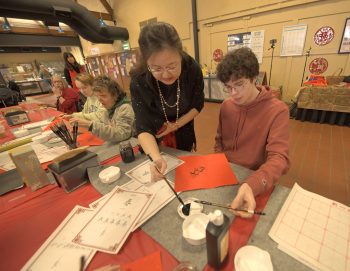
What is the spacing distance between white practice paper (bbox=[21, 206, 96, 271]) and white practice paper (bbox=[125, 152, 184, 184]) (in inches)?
11.1

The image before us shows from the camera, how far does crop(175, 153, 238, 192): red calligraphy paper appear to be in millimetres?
822

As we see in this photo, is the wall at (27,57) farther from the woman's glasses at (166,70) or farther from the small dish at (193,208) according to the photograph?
the small dish at (193,208)

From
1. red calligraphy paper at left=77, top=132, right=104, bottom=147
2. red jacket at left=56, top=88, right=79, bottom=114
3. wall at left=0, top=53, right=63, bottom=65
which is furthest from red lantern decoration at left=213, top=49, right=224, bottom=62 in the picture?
wall at left=0, top=53, right=63, bottom=65

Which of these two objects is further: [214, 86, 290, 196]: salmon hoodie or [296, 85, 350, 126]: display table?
[296, 85, 350, 126]: display table

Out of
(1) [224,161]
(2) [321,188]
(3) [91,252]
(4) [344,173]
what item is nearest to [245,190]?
(1) [224,161]

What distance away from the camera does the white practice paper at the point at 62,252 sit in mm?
578

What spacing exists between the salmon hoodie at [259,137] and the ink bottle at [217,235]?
289 millimetres

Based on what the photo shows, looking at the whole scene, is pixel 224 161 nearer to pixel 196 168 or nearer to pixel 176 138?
pixel 196 168

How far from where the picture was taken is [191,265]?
517 mm

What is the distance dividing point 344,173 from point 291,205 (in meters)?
1.84

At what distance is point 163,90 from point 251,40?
12.2ft

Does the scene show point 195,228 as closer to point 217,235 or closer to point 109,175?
point 217,235

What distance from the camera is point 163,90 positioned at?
1.15 metres

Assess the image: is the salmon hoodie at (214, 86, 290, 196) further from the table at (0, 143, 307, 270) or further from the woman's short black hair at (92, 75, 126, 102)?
the woman's short black hair at (92, 75, 126, 102)
